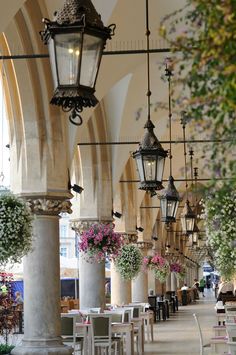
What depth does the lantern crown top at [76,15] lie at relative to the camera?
483 cm

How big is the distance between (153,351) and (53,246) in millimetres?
5685

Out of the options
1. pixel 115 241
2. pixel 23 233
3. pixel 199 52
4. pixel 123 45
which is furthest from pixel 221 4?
pixel 115 241

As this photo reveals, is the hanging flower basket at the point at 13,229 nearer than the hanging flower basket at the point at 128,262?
Yes

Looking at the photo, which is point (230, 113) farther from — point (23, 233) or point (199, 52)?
point (23, 233)

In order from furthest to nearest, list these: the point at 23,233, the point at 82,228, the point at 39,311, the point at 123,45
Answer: the point at 82,228 → the point at 123,45 → the point at 39,311 → the point at 23,233

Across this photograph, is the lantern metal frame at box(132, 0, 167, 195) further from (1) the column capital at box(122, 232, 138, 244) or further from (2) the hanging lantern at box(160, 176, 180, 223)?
(1) the column capital at box(122, 232, 138, 244)

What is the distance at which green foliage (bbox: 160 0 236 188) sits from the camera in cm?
249

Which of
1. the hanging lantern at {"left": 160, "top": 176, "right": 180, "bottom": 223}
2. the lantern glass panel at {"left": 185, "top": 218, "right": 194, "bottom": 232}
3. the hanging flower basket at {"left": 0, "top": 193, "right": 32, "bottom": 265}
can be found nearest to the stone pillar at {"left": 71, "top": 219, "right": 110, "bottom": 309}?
the lantern glass panel at {"left": 185, "top": 218, "right": 194, "bottom": 232}

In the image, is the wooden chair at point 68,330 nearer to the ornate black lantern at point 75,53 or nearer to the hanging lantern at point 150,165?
the hanging lantern at point 150,165

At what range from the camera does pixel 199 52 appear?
2.65 m

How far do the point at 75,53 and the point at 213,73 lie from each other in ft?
7.49

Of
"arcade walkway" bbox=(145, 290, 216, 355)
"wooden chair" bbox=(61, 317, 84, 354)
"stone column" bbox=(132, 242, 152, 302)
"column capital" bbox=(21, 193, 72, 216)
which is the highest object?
"column capital" bbox=(21, 193, 72, 216)

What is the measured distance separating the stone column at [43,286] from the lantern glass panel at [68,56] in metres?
7.06

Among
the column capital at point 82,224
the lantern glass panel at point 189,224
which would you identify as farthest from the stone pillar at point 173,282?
the column capital at point 82,224
